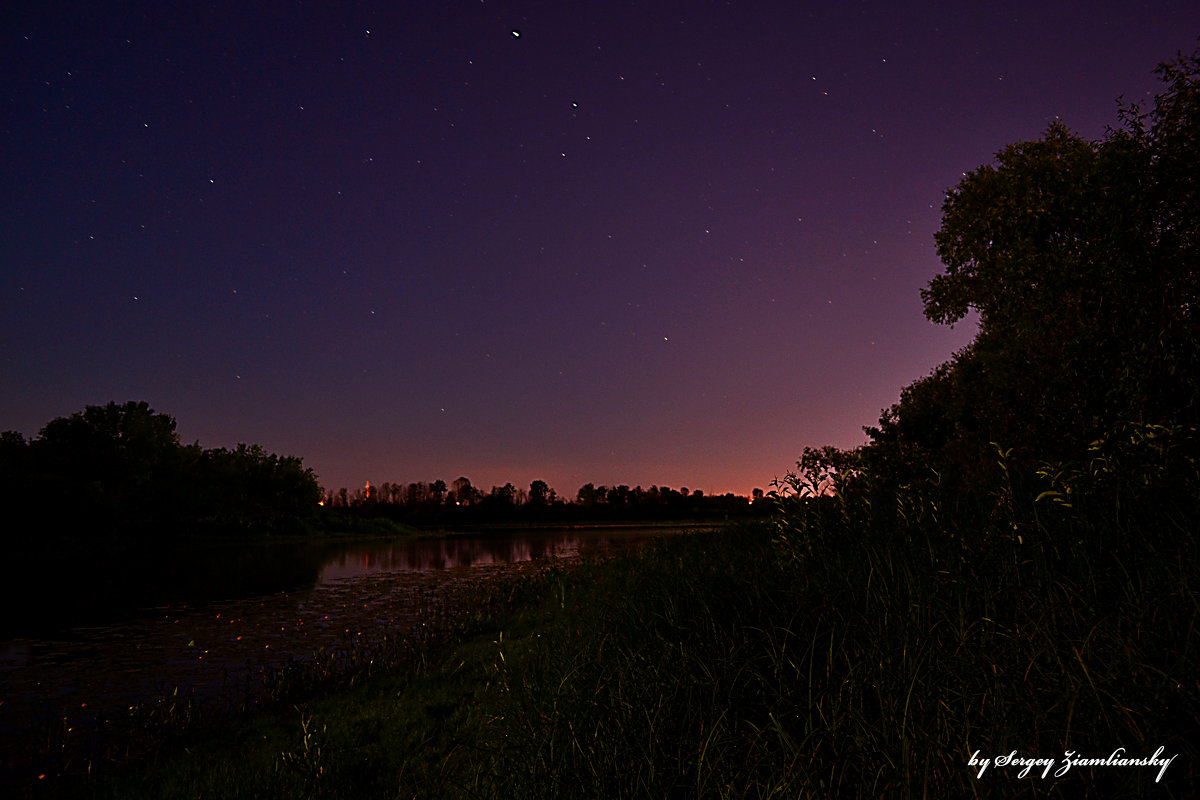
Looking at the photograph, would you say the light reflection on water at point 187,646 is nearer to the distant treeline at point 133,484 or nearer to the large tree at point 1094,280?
the large tree at point 1094,280

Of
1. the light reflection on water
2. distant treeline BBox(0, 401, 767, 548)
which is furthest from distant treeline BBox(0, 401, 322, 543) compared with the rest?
the light reflection on water

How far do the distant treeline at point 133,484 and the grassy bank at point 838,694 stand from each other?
63793mm

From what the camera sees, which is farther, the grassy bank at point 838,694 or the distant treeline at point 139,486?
the distant treeline at point 139,486

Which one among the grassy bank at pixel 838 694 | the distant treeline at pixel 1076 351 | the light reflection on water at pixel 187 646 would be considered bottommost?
the light reflection on water at pixel 187 646

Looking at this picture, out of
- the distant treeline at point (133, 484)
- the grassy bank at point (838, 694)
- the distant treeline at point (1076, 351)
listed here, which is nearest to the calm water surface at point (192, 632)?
the grassy bank at point (838, 694)

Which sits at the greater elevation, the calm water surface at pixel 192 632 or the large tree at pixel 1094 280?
the large tree at pixel 1094 280

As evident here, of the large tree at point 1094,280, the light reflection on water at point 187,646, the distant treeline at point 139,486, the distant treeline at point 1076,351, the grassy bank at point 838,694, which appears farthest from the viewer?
the distant treeline at point 139,486

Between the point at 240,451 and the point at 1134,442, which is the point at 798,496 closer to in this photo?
the point at 1134,442

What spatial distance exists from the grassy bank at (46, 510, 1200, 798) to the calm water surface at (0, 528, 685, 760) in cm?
633

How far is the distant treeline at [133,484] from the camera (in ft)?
177

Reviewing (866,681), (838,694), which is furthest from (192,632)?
(866,681)

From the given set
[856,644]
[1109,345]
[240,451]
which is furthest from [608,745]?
[240,451]

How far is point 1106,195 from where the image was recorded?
897cm

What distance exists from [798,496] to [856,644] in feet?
12.0
